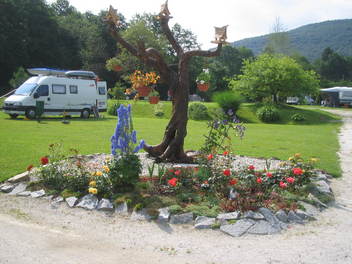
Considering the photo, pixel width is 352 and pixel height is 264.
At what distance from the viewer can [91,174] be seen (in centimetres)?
577

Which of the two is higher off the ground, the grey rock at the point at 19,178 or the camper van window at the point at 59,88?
the camper van window at the point at 59,88

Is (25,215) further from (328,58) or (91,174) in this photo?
(328,58)

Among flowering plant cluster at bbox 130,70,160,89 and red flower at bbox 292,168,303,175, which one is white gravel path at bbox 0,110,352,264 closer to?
red flower at bbox 292,168,303,175

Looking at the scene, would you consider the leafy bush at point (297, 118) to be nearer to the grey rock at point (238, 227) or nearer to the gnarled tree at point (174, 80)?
the gnarled tree at point (174, 80)

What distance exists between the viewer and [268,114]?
23828mm

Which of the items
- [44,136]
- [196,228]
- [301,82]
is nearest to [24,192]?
[196,228]

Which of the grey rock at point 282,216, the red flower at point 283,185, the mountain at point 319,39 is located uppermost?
the mountain at point 319,39

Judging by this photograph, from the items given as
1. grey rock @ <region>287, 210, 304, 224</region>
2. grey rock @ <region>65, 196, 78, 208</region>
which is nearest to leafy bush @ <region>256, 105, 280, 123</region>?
grey rock @ <region>287, 210, 304, 224</region>

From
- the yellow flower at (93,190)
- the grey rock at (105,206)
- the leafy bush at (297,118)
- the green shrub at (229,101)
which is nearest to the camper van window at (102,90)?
the green shrub at (229,101)

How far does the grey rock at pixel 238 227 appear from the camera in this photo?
4262 mm

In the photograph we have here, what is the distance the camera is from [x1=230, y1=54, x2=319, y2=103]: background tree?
2512 centimetres

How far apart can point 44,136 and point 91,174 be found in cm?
695

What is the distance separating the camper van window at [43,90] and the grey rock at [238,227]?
57.2ft

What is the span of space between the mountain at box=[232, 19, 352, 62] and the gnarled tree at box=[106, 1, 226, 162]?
14288cm
